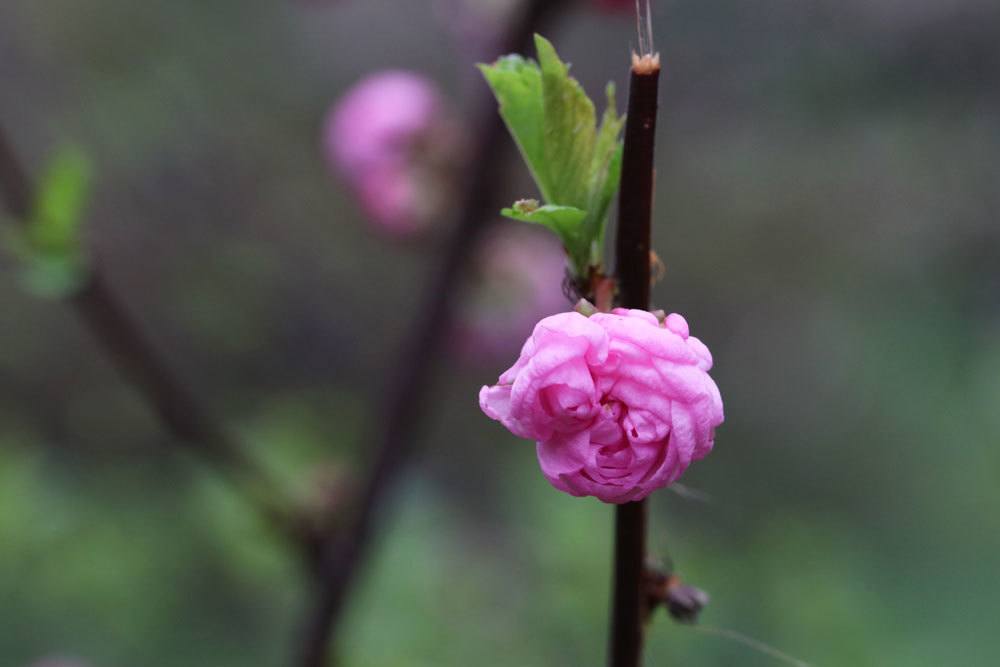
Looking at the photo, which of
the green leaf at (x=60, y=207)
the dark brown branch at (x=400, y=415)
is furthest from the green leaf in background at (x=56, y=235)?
the dark brown branch at (x=400, y=415)

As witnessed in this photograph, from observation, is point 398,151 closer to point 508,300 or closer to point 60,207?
point 508,300

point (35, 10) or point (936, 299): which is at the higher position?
point (35, 10)

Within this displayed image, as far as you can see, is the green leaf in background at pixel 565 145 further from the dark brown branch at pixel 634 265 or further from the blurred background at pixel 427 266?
the blurred background at pixel 427 266

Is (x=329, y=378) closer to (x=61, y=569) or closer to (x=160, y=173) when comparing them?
(x=160, y=173)

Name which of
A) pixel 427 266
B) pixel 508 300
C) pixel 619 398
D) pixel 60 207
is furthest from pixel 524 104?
pixel 427 266

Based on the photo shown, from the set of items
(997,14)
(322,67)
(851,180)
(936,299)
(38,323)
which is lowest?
(38,323)

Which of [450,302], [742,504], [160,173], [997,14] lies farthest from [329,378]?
[997,14]
